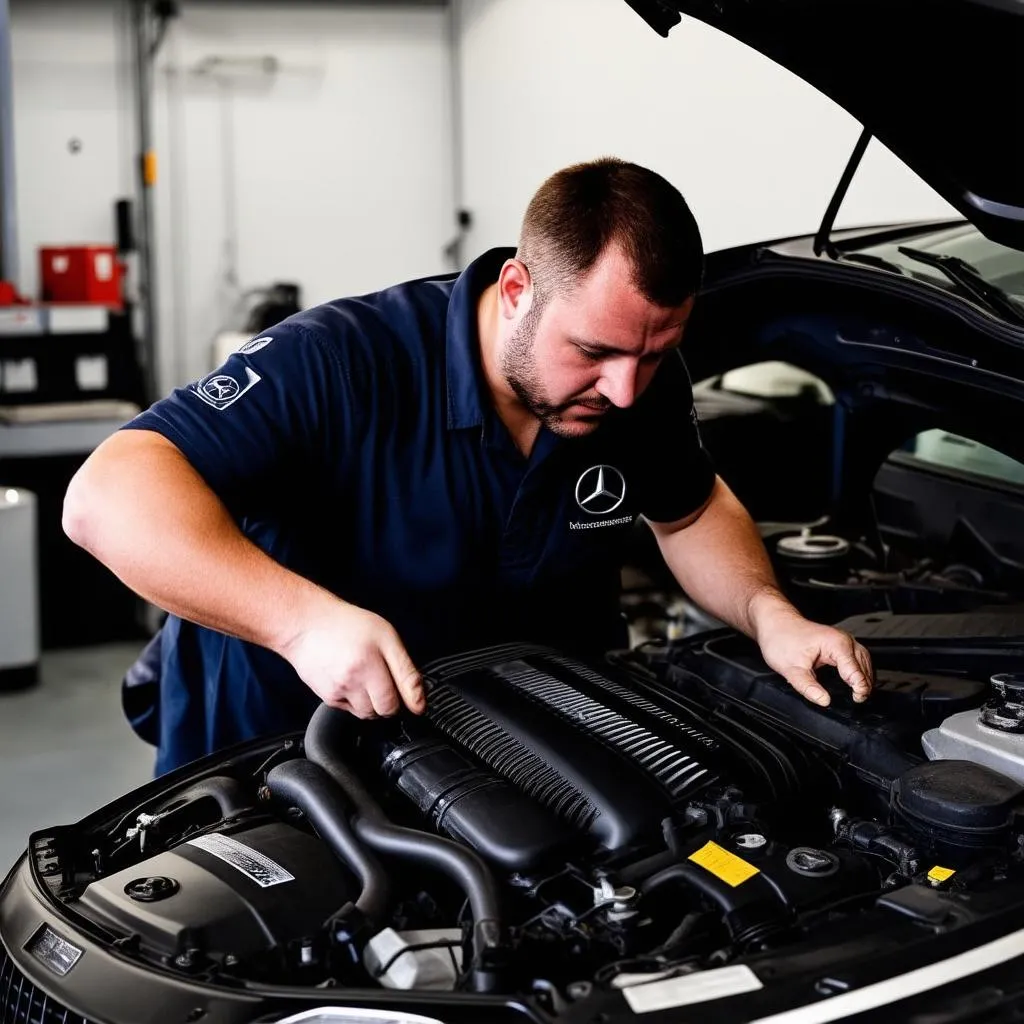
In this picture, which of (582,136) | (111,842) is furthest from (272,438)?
(582,136)

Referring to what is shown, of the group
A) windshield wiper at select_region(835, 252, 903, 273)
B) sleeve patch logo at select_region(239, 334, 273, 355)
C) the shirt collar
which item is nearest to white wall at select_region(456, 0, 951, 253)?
windshield wiper at select_region(835, 252, 903, 273)

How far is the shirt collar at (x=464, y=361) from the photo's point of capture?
1718mm

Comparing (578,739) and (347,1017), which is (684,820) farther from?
(347,1017)

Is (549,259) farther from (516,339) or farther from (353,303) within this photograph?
(353,303)

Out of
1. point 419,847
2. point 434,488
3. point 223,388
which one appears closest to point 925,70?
point 434,488

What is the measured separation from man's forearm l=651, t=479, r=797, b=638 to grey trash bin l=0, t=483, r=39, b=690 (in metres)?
2.63

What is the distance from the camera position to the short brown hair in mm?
1482

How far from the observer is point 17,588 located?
4043 millimetres

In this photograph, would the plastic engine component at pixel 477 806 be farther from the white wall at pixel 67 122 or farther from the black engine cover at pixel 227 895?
the white wall at pixel 67 122

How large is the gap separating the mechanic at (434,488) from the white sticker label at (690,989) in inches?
15.9

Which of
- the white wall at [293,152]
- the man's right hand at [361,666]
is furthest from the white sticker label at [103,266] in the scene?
the man's right hand at [361,666]

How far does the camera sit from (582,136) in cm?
581

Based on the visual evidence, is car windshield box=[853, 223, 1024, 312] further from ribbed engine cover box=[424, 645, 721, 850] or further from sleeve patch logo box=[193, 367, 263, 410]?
sleeve patch logo box=[193, 367, 263, 410]

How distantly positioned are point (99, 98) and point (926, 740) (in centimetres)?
645
